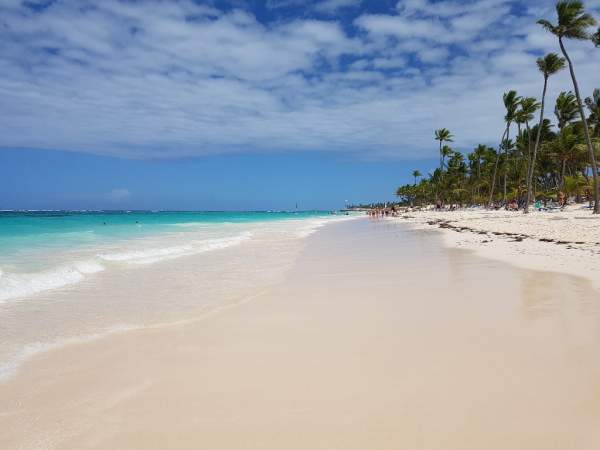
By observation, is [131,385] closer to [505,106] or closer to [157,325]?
[157,325]

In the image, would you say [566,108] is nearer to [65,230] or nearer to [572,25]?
[572,25]

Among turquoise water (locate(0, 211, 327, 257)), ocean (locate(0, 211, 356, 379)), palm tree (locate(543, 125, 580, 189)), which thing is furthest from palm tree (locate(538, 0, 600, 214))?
turquoise water (locate(0, 211, 327, 257))

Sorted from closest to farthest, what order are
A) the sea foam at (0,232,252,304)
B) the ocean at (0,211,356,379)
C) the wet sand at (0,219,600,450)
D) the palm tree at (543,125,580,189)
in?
the wet sand at (0,219,600,450), the ocean at (0,211,356,379), the sea foam at (0,232,252,304), the palm tree at (543,125,580,189)

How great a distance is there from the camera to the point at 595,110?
45.9 m

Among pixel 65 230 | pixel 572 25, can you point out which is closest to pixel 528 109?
pixel 572 25

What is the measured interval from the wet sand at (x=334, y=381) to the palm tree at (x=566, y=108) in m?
52.2

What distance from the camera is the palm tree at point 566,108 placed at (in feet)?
160

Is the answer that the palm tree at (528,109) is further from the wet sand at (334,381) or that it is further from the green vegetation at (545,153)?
the wet sand at (334,381)

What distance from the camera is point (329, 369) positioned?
14.1ft

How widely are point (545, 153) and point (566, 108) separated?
6414 millimetres

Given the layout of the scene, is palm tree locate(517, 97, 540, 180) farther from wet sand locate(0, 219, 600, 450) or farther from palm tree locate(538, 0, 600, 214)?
wet sand locate(0, 219, 600, 450)

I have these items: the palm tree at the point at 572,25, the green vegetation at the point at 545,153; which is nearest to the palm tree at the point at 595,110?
the green vegetation at the point at 545,153

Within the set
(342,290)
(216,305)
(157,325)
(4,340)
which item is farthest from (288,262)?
(4,340)

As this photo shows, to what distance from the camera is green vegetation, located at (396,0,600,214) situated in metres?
29.7
